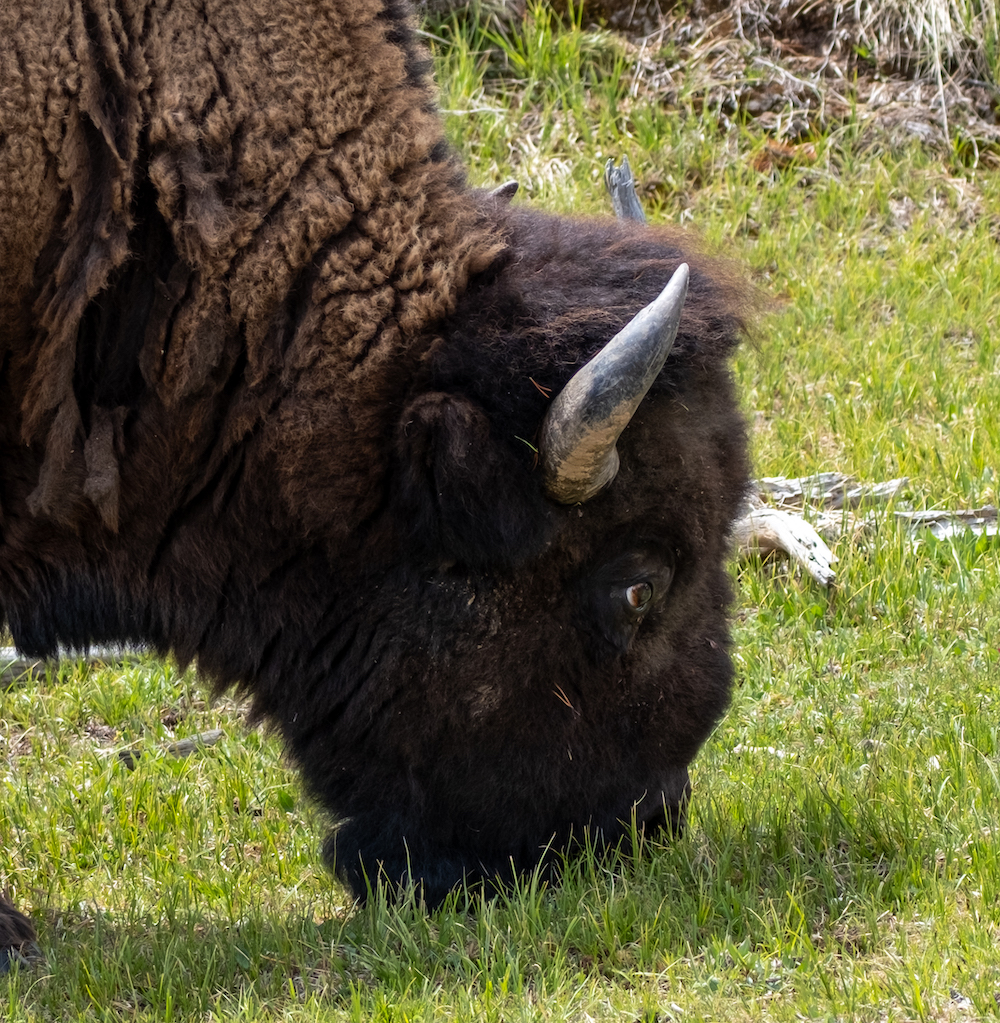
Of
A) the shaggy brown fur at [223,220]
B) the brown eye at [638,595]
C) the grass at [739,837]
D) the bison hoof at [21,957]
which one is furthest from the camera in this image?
the brown eye at [638,595]

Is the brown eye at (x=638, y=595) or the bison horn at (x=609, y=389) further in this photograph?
the brown eye at (x=638, y=595)

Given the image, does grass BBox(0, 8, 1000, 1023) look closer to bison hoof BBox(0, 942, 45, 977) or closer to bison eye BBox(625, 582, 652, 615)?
bison hoof BBox(0, 942, 45, 977)

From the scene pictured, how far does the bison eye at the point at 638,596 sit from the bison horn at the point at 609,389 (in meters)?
0.48

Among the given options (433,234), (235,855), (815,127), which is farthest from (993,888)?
(815,127)

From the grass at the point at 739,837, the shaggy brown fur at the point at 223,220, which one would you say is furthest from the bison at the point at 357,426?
the grass at the point at 739,837

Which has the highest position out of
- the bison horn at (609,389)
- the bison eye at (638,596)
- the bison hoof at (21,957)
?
the bison horn at (609,389)

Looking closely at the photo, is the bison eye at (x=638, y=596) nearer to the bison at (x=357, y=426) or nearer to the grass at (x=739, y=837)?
the bison at (x=357, y=426)

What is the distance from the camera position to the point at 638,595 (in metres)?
3.65

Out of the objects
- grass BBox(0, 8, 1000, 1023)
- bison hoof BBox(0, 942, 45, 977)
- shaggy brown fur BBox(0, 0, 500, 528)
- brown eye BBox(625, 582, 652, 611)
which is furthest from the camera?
brown eye BBox(625, 582, 652, 611)

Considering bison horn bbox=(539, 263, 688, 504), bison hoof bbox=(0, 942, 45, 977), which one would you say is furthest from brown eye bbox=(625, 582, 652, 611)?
bison hoof bbox=(0, 942, 45, 977)

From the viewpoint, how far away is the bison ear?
326 centimetres

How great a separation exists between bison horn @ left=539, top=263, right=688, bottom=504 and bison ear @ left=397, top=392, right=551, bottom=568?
12 centimetres

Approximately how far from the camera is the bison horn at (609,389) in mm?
3098

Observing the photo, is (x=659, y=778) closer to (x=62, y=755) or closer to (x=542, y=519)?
(x=542, y=519)
